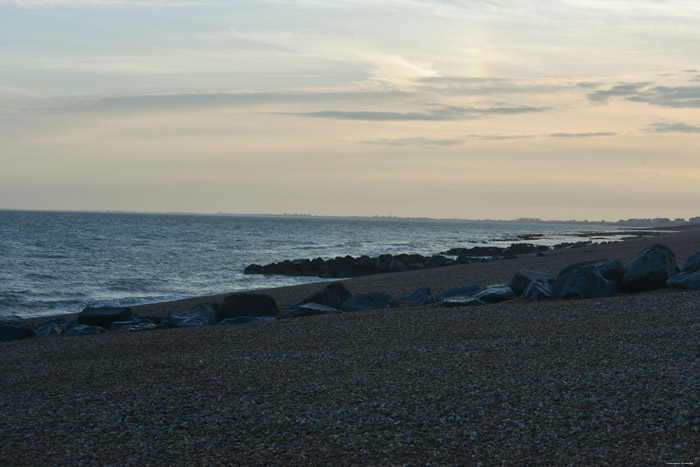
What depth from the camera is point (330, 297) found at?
15.1 metres

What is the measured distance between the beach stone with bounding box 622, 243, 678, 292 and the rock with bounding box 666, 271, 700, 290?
0.51 ft

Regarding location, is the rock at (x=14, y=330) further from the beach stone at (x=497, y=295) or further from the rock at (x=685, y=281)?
the rock at (x=685, y=281)

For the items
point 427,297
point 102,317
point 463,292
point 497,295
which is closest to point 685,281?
point 497,295

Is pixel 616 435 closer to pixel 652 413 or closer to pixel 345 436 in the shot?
pixel 652 413

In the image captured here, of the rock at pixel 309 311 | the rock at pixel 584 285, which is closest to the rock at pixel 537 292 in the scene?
the rock at pixel 584 285

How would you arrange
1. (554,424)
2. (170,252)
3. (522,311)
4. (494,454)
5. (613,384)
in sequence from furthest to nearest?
(170,252) → (522,311) → (613,384) → (554,424) → (494,454)

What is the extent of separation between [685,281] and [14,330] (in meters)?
14.5

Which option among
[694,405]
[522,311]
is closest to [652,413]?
[694,405]

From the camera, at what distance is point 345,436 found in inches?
229

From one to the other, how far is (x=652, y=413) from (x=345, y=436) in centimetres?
291

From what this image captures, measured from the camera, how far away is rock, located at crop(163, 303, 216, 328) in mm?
13867

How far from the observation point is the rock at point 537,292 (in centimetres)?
1292

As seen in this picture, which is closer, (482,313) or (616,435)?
(616,435)

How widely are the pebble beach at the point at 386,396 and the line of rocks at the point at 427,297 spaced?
2.00m
